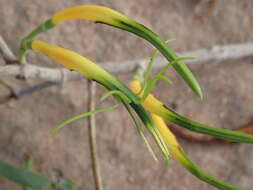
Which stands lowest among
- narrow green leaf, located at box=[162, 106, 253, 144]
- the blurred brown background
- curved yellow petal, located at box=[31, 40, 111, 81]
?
the blurred brown background

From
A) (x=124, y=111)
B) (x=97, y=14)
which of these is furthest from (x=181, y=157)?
(x=124, y=111)

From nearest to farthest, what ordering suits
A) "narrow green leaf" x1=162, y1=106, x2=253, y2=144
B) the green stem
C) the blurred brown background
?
"narrow green leaf" x1=162, y1=106, x2=253, y2=144 < the green stem < the blurred brown background

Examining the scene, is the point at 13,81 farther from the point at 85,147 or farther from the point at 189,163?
the point at 189,163

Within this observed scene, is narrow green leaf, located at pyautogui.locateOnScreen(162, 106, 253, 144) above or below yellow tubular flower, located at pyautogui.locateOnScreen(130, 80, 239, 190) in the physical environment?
above

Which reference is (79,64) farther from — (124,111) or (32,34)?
(124,111)

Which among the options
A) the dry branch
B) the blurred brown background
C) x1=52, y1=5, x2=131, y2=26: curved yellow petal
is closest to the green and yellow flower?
x1=52, y1=5, x2=131, y2=26: curved yellow petal

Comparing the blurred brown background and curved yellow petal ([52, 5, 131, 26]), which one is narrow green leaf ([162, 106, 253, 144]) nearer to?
curved yellow petal ([52, 5, 131, 26])
